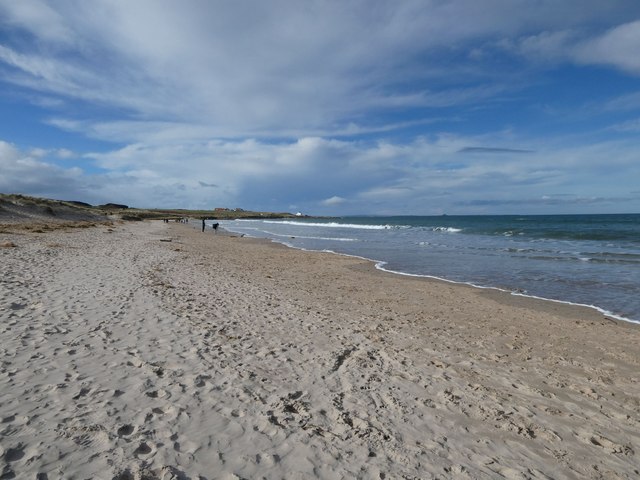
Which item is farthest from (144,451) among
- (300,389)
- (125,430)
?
(300,389)

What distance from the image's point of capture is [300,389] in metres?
6.00

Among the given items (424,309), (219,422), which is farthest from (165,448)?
(424,309)

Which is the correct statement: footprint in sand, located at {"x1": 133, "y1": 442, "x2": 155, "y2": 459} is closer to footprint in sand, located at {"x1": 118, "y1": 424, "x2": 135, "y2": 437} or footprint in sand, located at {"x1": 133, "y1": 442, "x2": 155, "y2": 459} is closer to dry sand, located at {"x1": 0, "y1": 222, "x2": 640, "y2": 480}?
dry sand, located at {"x1": 0, "y1": 222, "x2": 640, "y2": 480}

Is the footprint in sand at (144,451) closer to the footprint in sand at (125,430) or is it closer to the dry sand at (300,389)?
the dry sand at (300,389)

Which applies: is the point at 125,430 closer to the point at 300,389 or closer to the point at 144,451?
the point at 144,451

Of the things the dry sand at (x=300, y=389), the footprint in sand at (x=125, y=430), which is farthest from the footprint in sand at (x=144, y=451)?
the footprint in sand at (x=125, y=430)

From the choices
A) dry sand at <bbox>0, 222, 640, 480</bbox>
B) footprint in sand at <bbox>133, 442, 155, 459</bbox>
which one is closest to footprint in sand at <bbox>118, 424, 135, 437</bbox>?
dry sand at <bbox>0, 222, 640, 480</bbox>

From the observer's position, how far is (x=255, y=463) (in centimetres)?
411

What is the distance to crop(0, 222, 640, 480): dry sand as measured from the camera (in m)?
4.20

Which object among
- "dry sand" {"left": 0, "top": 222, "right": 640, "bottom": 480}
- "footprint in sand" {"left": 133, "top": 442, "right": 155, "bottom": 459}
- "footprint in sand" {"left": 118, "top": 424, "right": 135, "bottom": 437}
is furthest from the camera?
"footprint in sand" {"left": 118, "top": 424, "right": 135, "bottom": 437}

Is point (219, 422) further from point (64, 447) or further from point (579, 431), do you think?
point (579, 431)

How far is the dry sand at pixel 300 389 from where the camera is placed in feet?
13.8

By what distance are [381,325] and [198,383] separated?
5425 millimetres

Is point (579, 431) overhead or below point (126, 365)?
below
